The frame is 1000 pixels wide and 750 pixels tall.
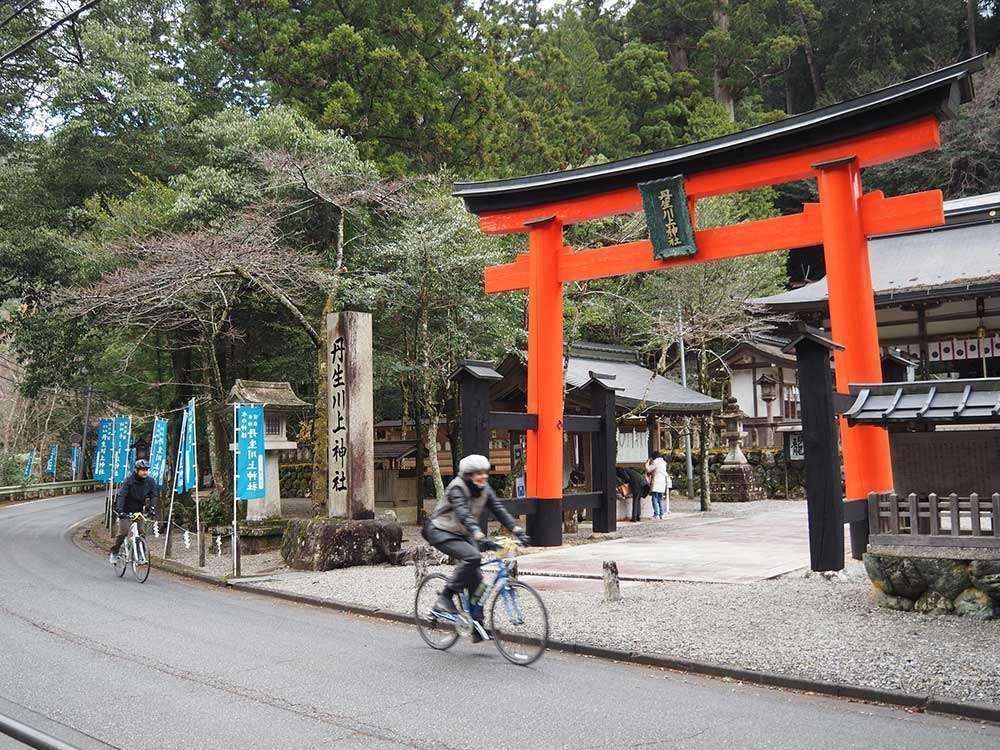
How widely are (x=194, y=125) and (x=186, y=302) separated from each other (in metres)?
6.64

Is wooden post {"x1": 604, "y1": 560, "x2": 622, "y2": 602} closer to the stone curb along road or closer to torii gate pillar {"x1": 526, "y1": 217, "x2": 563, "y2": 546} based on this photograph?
the stone curb along road

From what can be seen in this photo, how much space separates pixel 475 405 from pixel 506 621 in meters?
4.92

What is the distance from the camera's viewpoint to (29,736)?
5273 mm

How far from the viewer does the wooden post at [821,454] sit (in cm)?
911

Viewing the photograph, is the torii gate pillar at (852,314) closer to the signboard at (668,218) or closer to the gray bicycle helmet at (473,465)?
the signboard at (668,218)

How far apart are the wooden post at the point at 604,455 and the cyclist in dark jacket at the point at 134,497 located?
8.40 m

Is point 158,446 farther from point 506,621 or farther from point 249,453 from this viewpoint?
point 506,621

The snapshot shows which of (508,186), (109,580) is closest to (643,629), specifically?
(508,186)

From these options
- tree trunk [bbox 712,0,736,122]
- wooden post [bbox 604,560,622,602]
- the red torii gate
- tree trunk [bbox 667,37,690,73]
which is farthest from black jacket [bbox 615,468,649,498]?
tree trunk [bbox 667,37,690,73]

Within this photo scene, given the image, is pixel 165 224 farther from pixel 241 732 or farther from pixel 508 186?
pixel 241 732

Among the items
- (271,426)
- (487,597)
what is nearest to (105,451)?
(271,426)

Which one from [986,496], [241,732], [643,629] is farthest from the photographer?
[986,496]

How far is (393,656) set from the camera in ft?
25.4

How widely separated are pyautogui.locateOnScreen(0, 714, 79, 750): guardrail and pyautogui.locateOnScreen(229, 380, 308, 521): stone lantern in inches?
504
